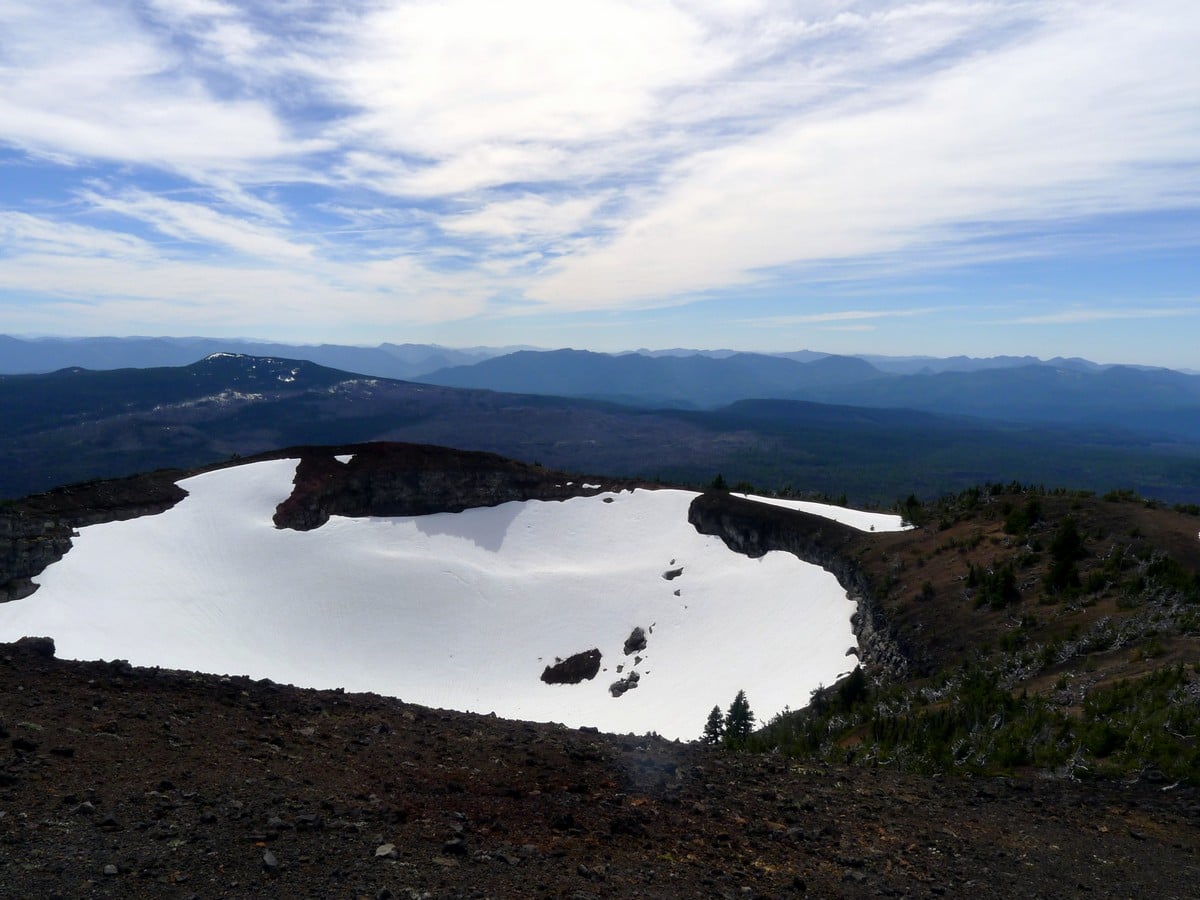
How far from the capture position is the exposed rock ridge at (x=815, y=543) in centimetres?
2236

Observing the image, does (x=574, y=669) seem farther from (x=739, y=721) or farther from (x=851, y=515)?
(x=851, y=515)

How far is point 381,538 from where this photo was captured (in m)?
37.9

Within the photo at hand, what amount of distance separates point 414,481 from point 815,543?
23934 millimetres

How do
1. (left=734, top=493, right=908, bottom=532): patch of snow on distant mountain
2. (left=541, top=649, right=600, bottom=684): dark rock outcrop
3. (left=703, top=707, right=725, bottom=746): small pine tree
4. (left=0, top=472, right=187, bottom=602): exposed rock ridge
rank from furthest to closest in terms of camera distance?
(left=734, top=493, right=908, bottom=532): patch of snow on distant mountain < (left=541, top=649, right=600, bottom=684): dark rock outcrop < (left=0, top=472, right=187, bottom=602): exposed rock ridge < (left=703, top=707, right=725, bottom=746): small pine tree

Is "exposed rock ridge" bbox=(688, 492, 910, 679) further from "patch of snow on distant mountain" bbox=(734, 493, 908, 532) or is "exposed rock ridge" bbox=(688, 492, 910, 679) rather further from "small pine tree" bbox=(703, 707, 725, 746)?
"small pine tree" bbox=(703, 707, 725, 746)

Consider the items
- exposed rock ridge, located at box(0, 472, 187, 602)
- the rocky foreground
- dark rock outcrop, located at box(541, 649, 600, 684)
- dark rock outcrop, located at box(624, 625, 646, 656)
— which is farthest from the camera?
dark rock outcrop, located at box(624, 625, 646, 656)

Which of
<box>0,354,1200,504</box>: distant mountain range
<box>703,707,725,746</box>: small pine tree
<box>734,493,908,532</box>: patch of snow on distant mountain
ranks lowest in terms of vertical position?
<box>0,354,1200,504</box>: distant mountain range

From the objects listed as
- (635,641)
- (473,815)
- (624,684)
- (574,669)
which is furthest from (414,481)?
(473,815)

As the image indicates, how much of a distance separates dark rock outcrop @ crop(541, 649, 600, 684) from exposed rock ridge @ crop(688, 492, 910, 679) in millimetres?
9707

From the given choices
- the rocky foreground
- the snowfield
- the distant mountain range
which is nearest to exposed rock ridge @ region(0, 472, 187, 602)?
the snowfield

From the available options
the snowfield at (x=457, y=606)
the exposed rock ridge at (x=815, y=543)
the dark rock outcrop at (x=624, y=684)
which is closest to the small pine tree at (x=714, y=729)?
the snowfield at (x=457, y=606)

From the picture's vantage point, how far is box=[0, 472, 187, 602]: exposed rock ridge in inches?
981

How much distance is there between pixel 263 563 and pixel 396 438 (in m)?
158

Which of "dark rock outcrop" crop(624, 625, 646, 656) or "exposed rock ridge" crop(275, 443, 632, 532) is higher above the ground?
"exposed rock ridge" crop(275, 443, 632, 532)
